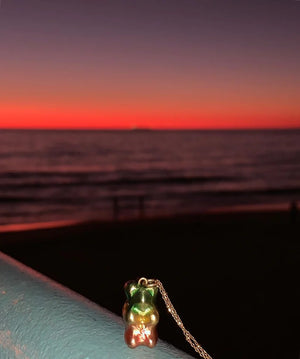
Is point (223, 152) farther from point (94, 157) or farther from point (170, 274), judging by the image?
point (170, 274)

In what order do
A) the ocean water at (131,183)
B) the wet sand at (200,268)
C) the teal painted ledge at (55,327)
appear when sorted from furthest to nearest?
the ocean water at (131,183), the wet sand at (200,268), the teal painted ledge at (55,327)

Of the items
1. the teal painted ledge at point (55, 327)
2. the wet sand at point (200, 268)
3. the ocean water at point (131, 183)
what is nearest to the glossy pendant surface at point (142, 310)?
the teal painted ledge at point (55, 327)

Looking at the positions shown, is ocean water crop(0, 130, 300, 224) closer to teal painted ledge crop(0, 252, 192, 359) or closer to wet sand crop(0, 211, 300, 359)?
wet sand crop(0, 211, 300, 359)

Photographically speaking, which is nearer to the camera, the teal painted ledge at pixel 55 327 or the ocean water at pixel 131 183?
the teal painted ledge at pixel 55 327

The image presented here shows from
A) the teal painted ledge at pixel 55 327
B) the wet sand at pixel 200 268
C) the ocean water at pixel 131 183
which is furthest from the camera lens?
the ocean water at pixel 131 183

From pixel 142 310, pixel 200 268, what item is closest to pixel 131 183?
pixel 200 268

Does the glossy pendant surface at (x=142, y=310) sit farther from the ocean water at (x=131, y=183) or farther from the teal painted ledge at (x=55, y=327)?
the ocean water at (x=131, y=183)

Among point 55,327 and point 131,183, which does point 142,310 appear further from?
point 131,183
